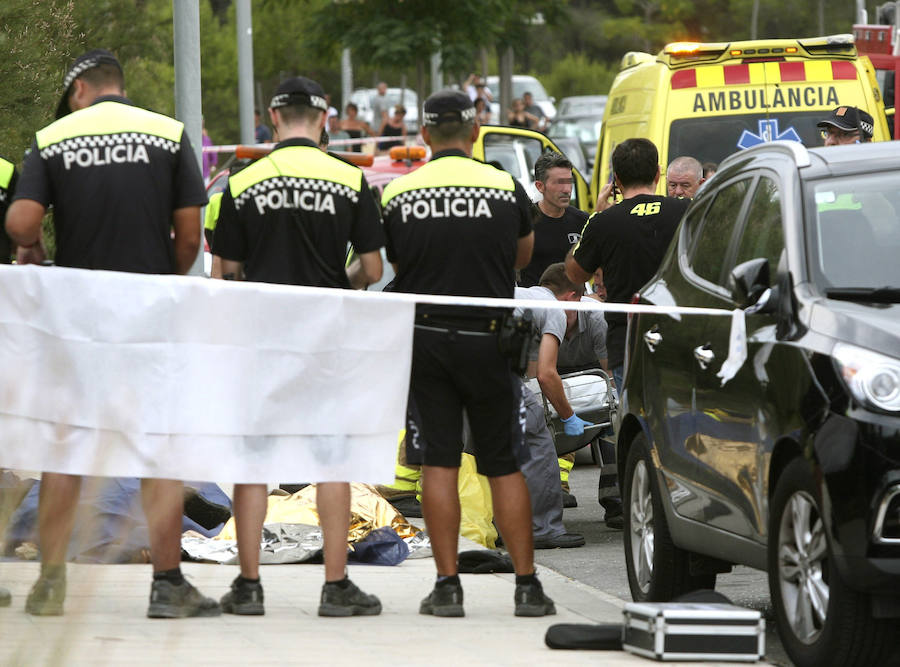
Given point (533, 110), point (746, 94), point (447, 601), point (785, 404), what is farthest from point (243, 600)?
point (533, 110)

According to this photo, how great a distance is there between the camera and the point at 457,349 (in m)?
6.27

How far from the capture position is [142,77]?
1781 cm

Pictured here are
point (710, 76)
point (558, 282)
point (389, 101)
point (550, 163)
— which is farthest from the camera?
point (389, 101)

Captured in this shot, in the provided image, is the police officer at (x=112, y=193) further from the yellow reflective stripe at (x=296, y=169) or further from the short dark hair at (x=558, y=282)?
the short dark hair at (x=558, y=282)

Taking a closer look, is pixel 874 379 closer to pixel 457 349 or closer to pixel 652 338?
pixel 457 349

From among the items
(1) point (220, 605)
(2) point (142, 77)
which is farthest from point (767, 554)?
(2) point (142, 77)

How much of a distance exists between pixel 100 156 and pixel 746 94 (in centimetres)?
819

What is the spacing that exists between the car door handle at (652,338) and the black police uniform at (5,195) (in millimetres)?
2488

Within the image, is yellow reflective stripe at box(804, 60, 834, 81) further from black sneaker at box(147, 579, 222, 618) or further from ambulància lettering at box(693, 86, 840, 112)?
black sneaker at box(147, 579, 222, 618)

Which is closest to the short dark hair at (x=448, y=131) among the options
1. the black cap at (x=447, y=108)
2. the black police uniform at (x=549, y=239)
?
the black cap at (x=447, y=108)

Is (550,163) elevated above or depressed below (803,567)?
above

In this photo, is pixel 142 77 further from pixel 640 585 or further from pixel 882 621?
pixel 882 621

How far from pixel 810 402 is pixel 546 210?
5996mm

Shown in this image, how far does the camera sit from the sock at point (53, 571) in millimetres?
2973
